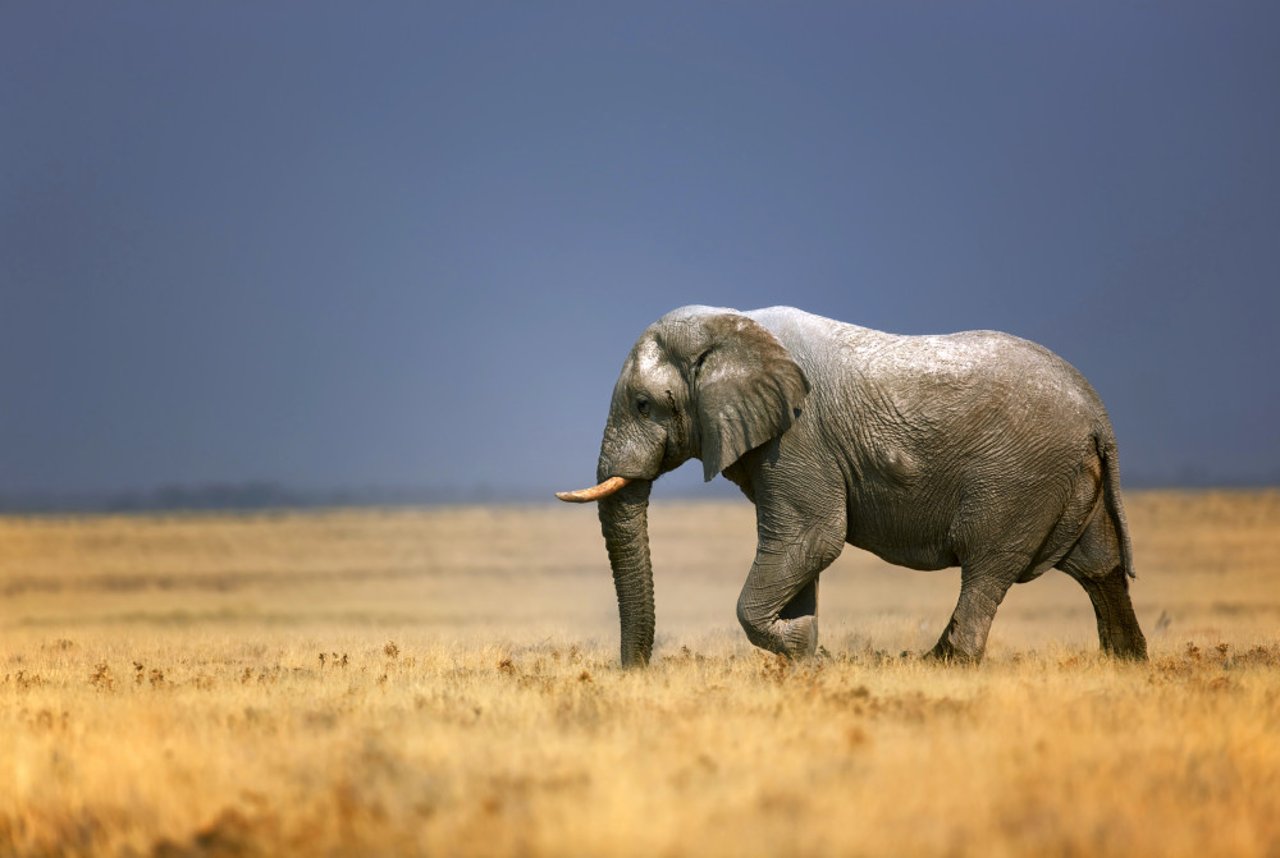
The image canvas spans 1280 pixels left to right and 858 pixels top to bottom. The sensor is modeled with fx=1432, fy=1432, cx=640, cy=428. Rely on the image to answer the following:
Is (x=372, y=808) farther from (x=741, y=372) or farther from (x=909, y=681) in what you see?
(x=741, y=372)

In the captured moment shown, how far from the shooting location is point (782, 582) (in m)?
13.8

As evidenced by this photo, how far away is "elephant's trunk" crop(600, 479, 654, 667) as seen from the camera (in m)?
14.3

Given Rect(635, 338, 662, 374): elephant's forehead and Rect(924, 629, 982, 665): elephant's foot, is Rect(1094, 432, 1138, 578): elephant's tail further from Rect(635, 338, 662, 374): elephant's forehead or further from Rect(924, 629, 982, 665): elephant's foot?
Rect(635, 338, 662, 374): elephant's forehead

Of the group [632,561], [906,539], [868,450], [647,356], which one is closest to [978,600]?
[906,539]

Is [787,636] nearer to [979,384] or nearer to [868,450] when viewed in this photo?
[868,450]

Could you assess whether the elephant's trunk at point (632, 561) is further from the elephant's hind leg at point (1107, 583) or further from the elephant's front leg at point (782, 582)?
the elephant's hind leg at point (1107, 583)

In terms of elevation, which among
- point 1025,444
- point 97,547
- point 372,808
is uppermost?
point 1025,444

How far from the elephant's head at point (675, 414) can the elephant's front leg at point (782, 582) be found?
0.98 meters

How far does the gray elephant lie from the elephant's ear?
2 centimetres

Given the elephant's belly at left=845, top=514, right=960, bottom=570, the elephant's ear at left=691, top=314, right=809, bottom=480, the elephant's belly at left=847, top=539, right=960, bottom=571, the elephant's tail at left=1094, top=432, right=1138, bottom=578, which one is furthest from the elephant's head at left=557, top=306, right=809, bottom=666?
the elephant's tail at left=1094, top=432, right=1138, bottom=578

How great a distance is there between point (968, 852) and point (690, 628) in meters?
16.4

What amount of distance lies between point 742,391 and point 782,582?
1.88 meters

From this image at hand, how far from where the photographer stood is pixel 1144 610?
2731 cm

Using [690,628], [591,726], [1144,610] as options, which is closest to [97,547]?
[690,628]
